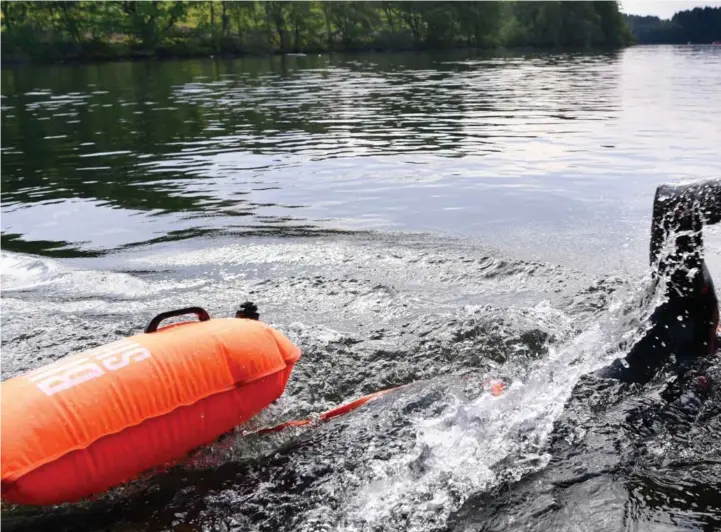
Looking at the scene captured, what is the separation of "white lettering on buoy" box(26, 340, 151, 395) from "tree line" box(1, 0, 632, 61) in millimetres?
71611

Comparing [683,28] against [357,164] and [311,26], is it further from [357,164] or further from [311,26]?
[357,164]

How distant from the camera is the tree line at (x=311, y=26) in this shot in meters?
70.2

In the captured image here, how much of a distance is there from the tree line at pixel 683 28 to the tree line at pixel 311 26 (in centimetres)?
643

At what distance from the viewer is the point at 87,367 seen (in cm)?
318

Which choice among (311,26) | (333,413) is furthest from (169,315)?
(311,26)

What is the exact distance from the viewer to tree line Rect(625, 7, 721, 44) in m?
73.0

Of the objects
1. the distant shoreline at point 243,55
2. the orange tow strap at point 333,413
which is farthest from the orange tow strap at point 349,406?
the distant shoreline at point 243,55

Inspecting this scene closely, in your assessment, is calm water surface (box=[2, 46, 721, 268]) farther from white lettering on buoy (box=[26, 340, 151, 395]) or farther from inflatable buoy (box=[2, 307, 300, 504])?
white lettering on buoy (box=[26, 340, 151, 395])

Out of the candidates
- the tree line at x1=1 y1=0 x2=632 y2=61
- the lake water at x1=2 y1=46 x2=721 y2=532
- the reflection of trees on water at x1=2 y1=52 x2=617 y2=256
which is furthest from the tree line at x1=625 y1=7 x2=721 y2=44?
the lake water at x1=2 y1=46 x2=721 y2=532

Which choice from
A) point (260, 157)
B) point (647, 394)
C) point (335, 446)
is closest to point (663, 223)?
point (647, 394)

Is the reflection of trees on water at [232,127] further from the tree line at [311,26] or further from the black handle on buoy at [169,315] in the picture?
the tree line at [311,26]

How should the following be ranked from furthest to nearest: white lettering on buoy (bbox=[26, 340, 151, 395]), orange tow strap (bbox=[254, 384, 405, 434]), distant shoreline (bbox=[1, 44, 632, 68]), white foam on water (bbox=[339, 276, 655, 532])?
distant shoreline (bbox=[1, 44, 632, 68]), orange tow strap (bbox=[254, 384, 405, 434]), white foam on water (bbox=[339, 276, 655, 532]), white lettering on buoy (bbox=[26, 340, 151, 395])

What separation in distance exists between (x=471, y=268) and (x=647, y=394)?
10.1ft

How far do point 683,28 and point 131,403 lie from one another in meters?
93.6
